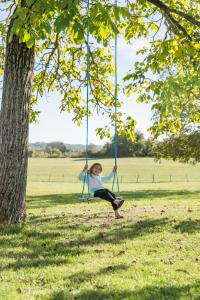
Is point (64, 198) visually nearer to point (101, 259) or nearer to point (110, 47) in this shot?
point (110, 47)

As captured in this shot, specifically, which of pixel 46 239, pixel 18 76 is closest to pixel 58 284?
pixel 46 239

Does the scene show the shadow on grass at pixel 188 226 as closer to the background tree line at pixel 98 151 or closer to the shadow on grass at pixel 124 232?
the shadow on grass at pixel 124 232

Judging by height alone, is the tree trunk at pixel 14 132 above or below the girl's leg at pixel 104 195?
above

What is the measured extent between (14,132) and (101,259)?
439 cm

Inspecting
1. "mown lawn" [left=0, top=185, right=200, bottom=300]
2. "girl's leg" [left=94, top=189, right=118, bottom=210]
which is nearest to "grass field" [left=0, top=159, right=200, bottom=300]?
"mown lawn" [left=0, top=185, right=200, bottom=300]

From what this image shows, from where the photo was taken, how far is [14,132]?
10820mm

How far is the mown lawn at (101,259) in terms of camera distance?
20.0 ft

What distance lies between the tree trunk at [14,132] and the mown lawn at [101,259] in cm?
65

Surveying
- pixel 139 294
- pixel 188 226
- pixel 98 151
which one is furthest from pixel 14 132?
pixel 98 151

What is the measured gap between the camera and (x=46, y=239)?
9422 mm

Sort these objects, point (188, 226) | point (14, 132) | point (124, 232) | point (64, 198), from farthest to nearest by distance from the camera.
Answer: point (64, 198), point (188, 226), point (14, 132), point (124, 232)

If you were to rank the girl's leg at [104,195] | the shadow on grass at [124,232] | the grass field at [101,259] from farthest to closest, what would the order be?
the girl's leg at [104,195] < the shadow on grass at [124,232] < the grass field at [101,259]

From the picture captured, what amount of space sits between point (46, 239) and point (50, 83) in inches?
309

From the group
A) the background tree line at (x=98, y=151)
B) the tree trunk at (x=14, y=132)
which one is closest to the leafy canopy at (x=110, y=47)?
the tree trunk at (x=14, y=132)
